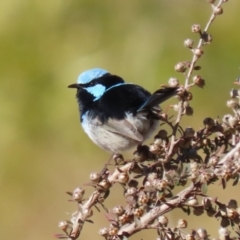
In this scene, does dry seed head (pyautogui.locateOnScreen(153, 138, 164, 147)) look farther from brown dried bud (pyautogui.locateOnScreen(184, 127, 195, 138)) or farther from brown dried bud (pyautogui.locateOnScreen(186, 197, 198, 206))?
brown dried bud (pyautogui.locateOnScreen(186, 197, 198, 206))

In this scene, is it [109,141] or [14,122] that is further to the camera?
[14,122]

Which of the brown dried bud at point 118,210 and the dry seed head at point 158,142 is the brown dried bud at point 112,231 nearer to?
the brown dried bud at point 118,210

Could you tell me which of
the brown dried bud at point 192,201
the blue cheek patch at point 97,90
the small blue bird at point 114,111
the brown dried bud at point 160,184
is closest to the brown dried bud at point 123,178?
the brown dried bud at point 160,184

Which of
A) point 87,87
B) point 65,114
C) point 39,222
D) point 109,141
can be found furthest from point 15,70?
point 109,141

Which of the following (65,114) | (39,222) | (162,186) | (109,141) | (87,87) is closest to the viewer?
(162,186)

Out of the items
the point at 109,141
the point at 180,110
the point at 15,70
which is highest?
the point at 15,70

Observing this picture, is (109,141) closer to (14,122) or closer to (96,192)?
(96,192)

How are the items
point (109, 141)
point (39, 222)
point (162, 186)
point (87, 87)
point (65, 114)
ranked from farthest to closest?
point (65, 114), point (39, 222), point (87, 87), point (109, 141), point (162, 186)
